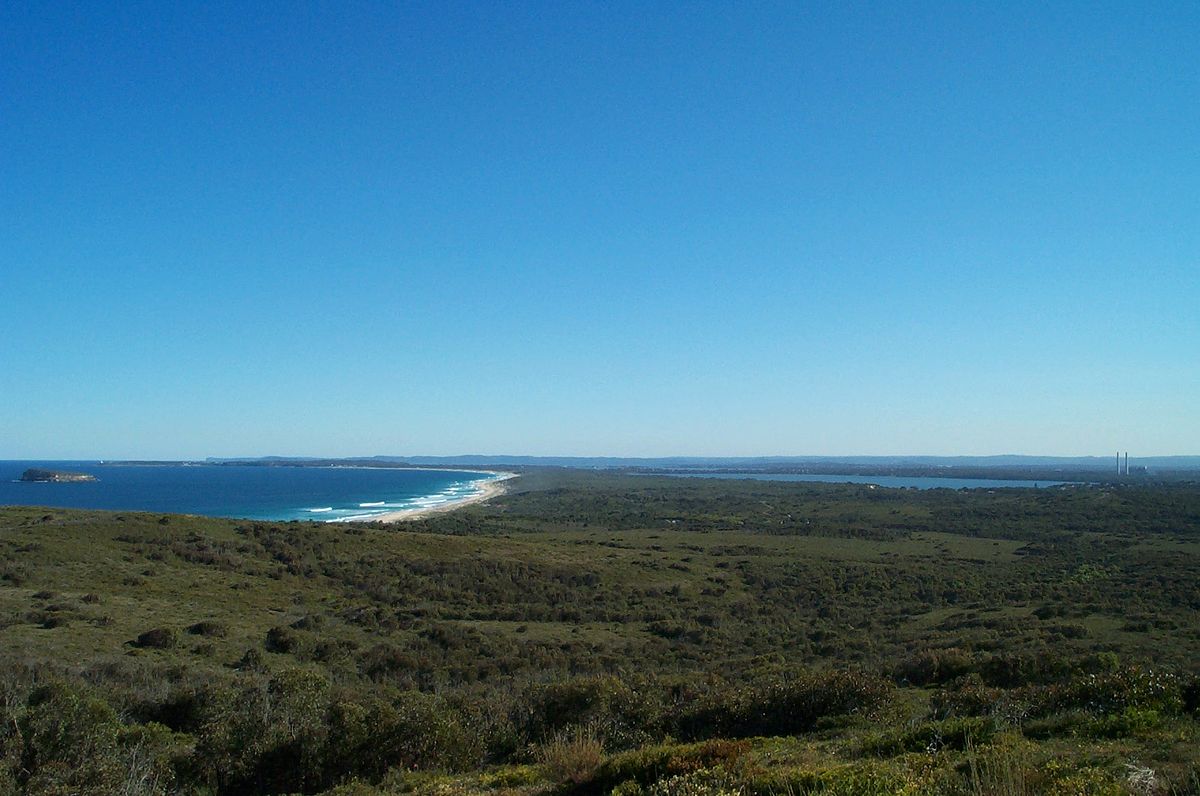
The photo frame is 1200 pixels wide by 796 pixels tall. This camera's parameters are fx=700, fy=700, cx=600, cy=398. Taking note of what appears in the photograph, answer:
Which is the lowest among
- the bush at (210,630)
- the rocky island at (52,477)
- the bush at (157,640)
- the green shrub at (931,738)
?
the rocky island at (52,477)

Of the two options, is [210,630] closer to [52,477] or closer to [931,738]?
[931,738]

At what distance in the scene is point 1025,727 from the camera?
9.35m

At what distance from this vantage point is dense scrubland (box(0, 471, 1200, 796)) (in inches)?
325

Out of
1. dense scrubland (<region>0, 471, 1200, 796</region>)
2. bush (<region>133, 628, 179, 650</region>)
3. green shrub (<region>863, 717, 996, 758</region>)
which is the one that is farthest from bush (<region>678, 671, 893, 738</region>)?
bush (<region>133, 628, 179, 650</region>)

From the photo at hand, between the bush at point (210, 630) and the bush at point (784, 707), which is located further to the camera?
the bush at point (210, 630)

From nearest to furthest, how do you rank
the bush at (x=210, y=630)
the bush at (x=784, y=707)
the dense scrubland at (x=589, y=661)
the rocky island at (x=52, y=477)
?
the dense scrubland at (x=589, y=661) → the bush at (x=784, y=707) → the bush at (x=210, y=630) → the rocky island at (x=52, y=477)

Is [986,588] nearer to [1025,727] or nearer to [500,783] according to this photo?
[1025,727]

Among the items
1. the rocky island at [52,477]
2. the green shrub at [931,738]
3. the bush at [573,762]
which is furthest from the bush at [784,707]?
the rocky island at [52,477]

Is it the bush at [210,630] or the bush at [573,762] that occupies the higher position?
the bush at [573,762]

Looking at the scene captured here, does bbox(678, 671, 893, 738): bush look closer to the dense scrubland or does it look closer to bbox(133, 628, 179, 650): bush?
the dense scrubland

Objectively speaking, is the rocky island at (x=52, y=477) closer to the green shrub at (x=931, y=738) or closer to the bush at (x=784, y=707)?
the bush at (x=784, y=707)

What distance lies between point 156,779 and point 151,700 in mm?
6115

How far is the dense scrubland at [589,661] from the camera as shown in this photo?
27.1 feet

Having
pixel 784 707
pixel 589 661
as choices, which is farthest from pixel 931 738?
pixel 589 661
